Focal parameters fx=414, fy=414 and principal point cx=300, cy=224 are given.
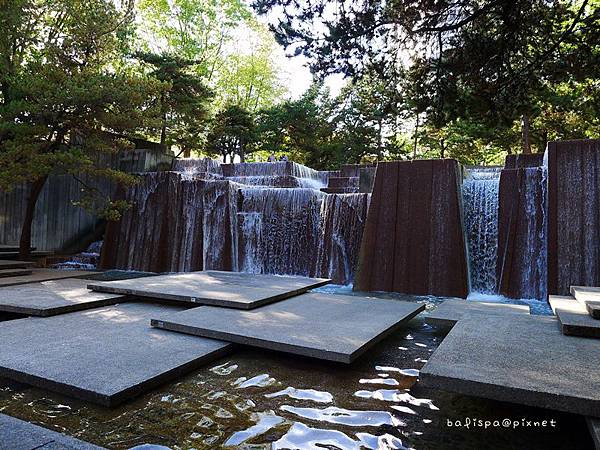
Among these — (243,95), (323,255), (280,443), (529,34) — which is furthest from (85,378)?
(243,95)

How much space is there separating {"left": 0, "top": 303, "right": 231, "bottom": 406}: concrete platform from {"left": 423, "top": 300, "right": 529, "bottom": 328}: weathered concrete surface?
230 cm

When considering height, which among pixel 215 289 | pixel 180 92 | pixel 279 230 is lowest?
pixel 215 289

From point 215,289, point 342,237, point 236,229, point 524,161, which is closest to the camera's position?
point 215,289

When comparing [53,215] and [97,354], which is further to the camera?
[53,215]

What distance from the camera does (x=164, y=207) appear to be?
38.2ft

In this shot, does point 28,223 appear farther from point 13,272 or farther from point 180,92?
point 180,92

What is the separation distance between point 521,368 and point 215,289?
394cm

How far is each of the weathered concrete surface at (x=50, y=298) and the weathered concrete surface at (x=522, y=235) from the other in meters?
6.62

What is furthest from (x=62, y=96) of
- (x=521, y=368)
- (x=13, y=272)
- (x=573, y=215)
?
(x=573, y=215)

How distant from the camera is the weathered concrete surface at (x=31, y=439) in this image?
186cm

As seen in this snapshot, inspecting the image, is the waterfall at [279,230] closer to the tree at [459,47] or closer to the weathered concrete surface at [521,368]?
the tree at [459,47]

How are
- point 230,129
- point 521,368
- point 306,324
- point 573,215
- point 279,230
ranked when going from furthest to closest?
point 230,129 → point 279,230 → point 573,215 → point 306,324 → point 521,368

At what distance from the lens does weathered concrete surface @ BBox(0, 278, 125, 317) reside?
4.59 meters

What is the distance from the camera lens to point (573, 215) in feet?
23.0
